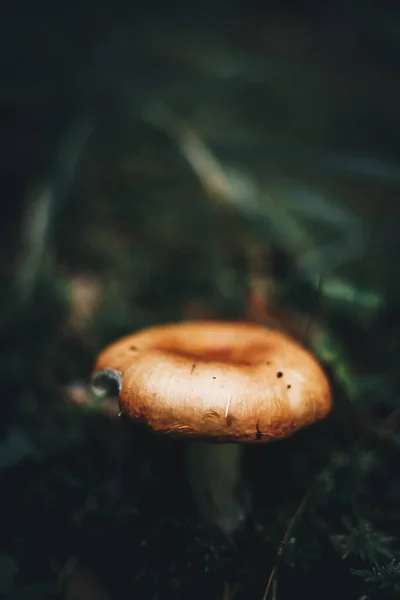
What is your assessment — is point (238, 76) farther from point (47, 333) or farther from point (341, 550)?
point (341, 550)

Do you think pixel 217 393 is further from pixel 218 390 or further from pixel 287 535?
pixel 287 535

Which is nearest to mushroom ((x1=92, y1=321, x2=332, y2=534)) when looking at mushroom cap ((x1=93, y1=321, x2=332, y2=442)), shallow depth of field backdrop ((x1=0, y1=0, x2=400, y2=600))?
mushroom cap ((x1=93, y1=321, x2=332, y2=442))

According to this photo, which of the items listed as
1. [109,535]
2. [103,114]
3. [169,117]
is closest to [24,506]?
Answer: [109,535]

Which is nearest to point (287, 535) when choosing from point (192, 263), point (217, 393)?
point (217, 393)

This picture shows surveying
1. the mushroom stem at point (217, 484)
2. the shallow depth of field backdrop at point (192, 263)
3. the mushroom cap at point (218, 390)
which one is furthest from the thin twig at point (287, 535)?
the mushroom cap at point (218, 390)

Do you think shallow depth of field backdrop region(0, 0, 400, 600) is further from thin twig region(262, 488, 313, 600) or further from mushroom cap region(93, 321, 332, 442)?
mushroom cap region(93, 321, 332, 442)

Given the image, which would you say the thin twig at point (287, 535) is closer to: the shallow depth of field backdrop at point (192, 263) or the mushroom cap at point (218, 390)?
the shallow depth of field backdrop at point (192, 263)

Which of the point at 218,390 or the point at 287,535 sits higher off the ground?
the point at 218,390

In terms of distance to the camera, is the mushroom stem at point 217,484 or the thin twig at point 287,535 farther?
the mushroom stem at point 217,484
